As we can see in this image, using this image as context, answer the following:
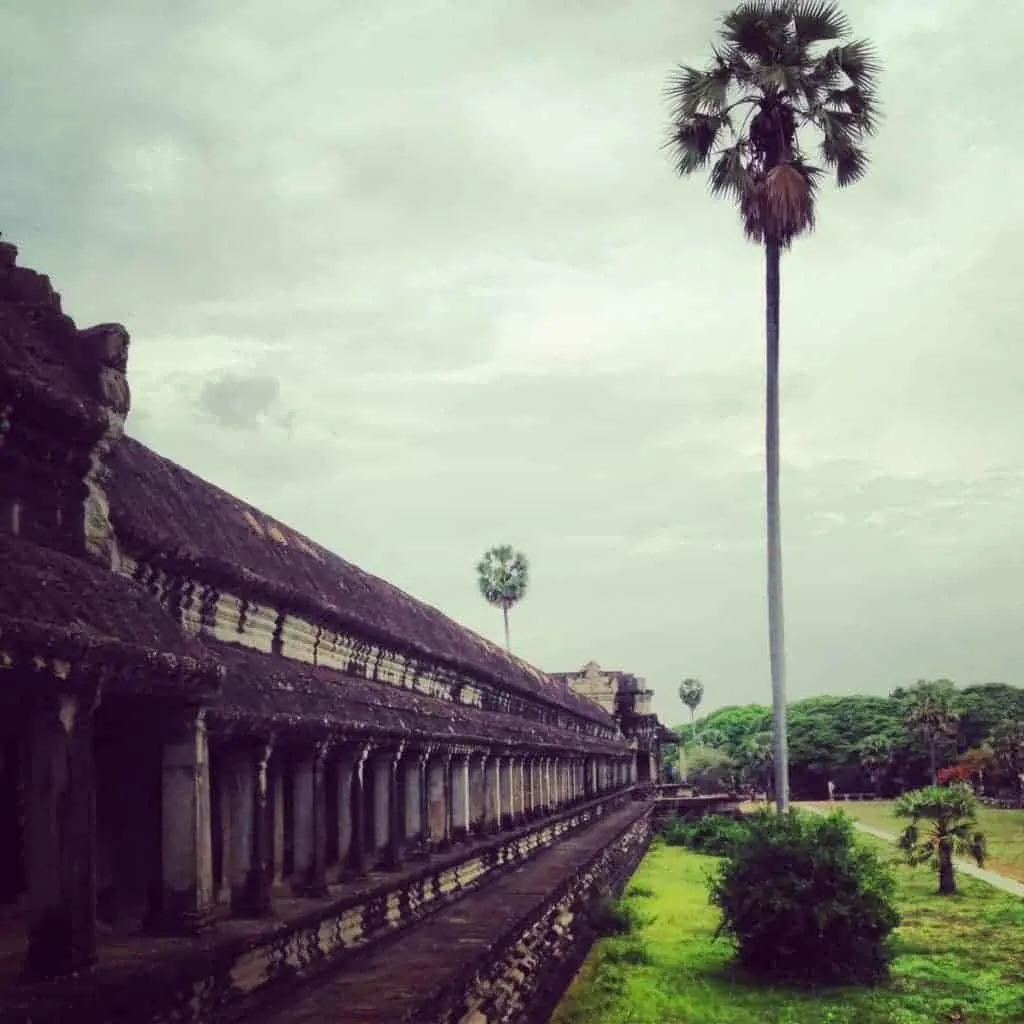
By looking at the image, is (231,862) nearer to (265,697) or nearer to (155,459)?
(265,697)

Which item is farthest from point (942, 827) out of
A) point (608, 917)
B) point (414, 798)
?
point (414, 798)

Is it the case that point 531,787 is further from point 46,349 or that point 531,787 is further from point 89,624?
point 89,624

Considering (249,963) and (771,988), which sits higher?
(249,963)

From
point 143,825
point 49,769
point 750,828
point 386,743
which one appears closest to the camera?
point 49,769

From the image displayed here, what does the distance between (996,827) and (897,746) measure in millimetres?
28461

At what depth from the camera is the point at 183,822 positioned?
5902 mm

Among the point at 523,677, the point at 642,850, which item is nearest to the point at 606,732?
the point at 642,850

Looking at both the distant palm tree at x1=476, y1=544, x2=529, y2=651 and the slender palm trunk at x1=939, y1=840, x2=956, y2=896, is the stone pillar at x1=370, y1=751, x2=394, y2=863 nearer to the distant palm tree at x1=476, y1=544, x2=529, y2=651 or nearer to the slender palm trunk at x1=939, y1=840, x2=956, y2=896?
the slender palm trunk at x1=939, y1=840, x2=956, y2=896

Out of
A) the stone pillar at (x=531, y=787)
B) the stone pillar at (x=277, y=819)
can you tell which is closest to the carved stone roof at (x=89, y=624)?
the stone pillar at (x=277, y=819)

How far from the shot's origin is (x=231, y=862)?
23.4 feet

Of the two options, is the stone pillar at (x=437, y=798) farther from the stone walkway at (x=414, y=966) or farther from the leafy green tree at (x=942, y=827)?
the leafy green tree at (x=942, y=827)

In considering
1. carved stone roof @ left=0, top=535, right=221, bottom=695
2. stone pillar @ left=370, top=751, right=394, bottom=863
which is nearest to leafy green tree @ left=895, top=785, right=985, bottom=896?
stone pillar @ left=370, top=751, right=394, bottom=863

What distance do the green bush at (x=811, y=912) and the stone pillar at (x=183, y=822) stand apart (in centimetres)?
1143

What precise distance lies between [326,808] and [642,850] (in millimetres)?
26520
